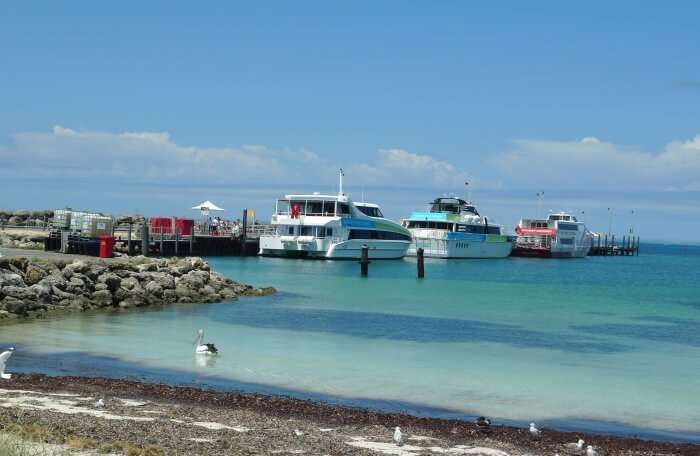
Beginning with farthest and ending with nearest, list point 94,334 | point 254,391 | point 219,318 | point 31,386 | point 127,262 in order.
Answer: point 127,262, point 219,318, point 94,334, point 254,391, point 31,386

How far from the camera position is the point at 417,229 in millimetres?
81875

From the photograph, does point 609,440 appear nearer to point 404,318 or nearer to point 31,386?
point 31,386

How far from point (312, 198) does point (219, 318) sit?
3825cm

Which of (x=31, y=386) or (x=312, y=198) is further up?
(x=312, y=198)

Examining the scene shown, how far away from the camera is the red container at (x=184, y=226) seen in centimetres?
6575

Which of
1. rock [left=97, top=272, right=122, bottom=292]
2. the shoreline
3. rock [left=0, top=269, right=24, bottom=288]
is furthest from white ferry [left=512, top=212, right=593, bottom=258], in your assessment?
the shoreline

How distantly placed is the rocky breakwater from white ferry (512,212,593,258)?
6497cm

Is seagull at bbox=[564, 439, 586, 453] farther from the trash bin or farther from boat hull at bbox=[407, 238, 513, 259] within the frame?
boat hull at bbox=[407, 238, 513, 259]

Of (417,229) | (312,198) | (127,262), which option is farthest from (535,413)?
(417,229)

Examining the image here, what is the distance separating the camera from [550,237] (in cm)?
9819

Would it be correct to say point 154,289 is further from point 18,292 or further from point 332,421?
point 332,421

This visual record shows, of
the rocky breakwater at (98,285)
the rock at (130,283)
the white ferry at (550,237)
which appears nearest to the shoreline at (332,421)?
the rocky breakwater at (98,285)

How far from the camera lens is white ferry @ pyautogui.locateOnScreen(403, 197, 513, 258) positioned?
80875 mm

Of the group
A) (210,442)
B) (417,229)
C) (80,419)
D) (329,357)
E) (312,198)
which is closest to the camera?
(210,442)
